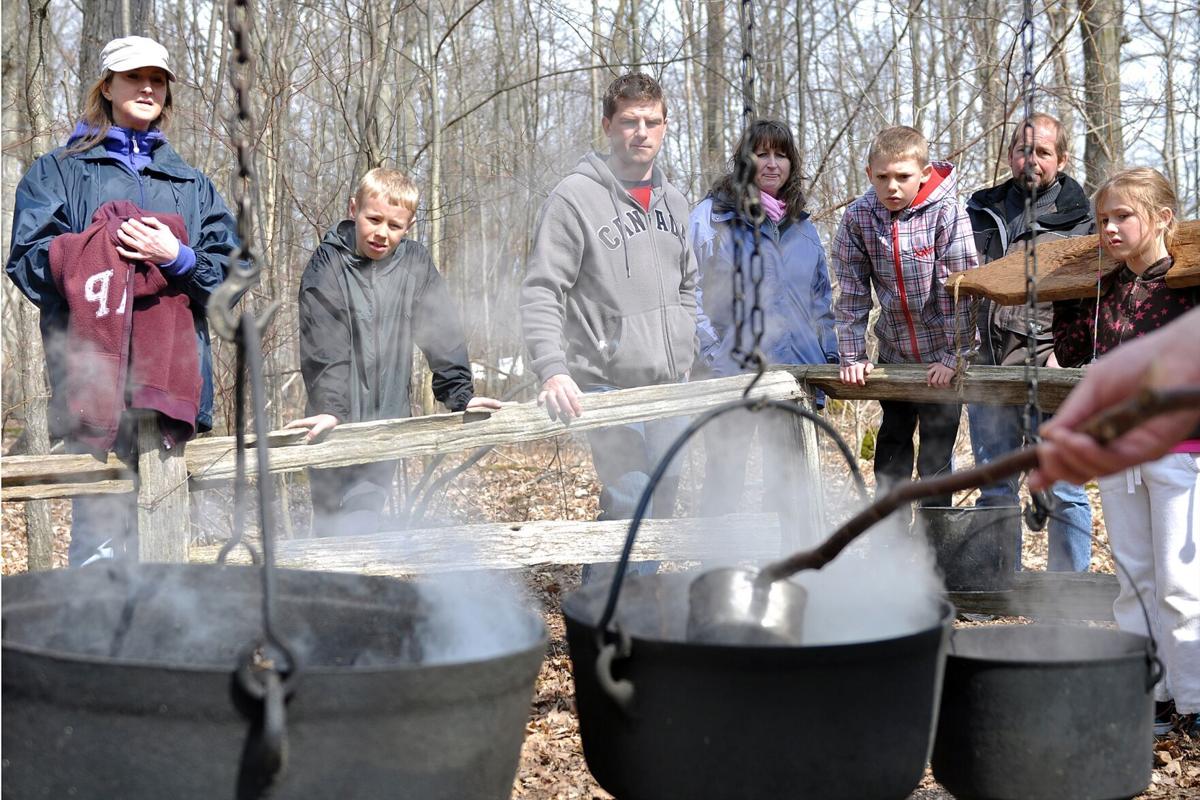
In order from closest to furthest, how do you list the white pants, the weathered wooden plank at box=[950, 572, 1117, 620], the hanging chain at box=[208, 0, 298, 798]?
the hanging chain at box=[208, 0, 298, 798]
the white pants
the weathered wooden plank at box=[950, 572, 1117, 620]

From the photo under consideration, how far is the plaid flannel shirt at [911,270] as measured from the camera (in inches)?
176

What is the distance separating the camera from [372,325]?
4219mm

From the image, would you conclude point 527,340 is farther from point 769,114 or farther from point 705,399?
point 769,114

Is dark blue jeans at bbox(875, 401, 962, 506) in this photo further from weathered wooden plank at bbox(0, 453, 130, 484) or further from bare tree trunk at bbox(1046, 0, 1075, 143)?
bare tree trunk at bbox(1046, 0, 1075, 143)

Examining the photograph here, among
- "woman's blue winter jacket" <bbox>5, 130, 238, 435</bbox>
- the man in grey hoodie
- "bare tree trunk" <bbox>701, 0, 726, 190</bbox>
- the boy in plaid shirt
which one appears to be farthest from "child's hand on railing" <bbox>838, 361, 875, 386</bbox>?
"bare tree trunk" <bbox>701, 0, 726, 190</bbox>

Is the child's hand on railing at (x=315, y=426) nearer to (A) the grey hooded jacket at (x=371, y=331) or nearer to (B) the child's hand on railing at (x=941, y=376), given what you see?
(A) the grey hooded jacket at (x=371, y=331)

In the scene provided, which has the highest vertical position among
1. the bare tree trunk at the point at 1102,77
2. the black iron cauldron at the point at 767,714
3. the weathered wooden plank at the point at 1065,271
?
the bare tree trunk at the point at 1102,77

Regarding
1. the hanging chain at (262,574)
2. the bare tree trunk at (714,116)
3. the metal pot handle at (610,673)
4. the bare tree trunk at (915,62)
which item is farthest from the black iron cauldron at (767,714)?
the bare tree trunk at (714,116)

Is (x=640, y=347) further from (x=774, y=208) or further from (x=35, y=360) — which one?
(x=35, y=360)

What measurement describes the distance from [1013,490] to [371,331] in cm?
290

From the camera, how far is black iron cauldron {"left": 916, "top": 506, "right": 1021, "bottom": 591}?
4.50 m

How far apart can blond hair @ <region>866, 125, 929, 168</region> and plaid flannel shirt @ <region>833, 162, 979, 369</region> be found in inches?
5.8

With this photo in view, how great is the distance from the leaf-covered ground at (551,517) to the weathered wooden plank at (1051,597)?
0.91 metres

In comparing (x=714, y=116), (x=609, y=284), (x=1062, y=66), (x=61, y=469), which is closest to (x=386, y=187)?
(x=609, y=284)
